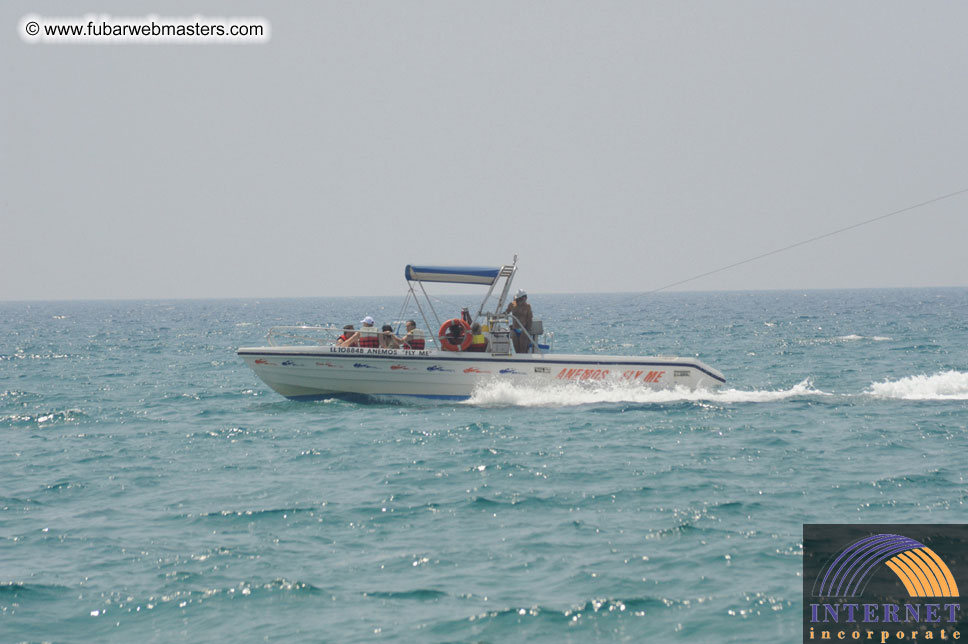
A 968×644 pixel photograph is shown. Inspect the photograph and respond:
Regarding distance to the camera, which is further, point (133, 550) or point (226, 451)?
point (226, 451)

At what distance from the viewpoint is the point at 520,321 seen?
65.8 feet

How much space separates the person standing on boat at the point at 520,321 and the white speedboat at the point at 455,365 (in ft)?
0.22

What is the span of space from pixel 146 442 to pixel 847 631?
1335 cm

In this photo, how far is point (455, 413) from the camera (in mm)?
18734

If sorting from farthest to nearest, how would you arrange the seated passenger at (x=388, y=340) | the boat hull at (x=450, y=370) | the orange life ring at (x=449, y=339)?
the seated passenger at (x=388, y=340), the orange life ring at (x=449, y=339), the boat hull at (x=450, y=370)

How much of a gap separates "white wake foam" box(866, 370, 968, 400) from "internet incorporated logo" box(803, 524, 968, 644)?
37.6ft

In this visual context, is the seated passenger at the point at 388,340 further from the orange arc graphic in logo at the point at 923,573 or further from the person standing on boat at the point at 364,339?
the orange arc graphic in logo at the point at 923,573

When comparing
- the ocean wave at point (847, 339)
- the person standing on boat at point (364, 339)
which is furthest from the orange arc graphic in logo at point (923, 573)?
the ocean wave at point (847, 339)

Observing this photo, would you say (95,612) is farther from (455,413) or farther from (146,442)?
(455,413)

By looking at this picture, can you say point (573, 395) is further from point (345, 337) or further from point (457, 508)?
point (457, 508)

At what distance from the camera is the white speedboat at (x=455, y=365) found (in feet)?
64.0

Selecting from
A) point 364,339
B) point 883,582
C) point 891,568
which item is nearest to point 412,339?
point 364,339

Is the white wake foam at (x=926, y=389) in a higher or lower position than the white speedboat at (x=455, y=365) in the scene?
lower

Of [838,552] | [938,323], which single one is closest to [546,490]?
[838,552]
